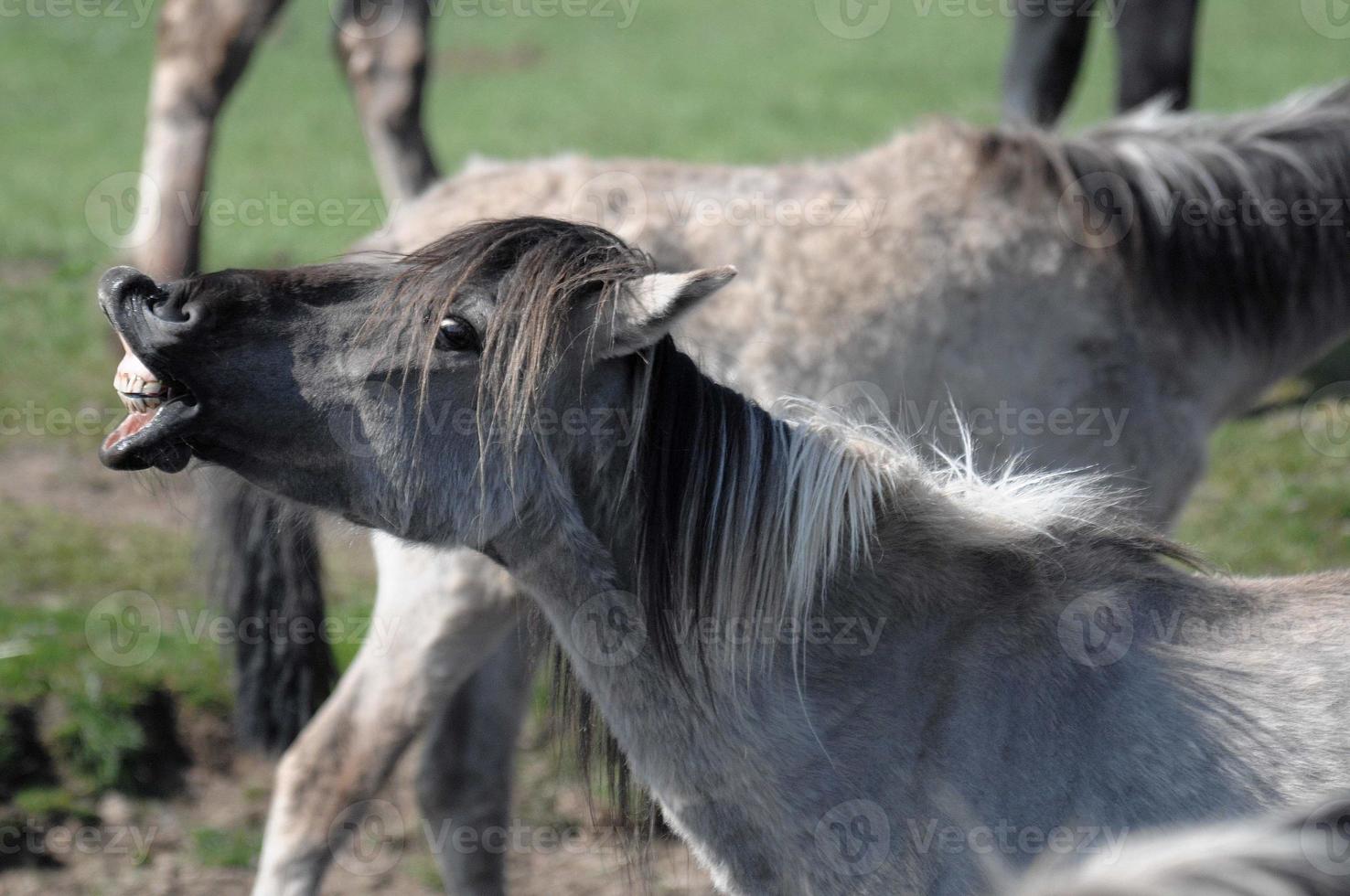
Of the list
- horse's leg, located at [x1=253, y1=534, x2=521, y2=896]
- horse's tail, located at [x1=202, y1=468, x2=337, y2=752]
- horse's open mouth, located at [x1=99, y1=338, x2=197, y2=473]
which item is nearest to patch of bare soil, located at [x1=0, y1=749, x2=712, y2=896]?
horse's tail, located at [x1=202, y1=468, x2=337, y2=752]

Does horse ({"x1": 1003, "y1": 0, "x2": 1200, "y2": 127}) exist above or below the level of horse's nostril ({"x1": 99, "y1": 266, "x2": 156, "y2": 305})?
above

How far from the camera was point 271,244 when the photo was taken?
11078 mm

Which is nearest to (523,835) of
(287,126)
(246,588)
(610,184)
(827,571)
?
(246,588)

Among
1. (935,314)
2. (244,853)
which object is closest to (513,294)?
(935,314)

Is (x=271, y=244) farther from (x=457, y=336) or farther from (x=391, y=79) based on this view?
(x=457, y=336)

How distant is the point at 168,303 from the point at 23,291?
792 centimetres

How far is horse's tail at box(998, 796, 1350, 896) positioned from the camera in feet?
4.60

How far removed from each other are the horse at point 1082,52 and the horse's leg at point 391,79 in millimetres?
2519

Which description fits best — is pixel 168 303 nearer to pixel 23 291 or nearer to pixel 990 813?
pixel 990 813

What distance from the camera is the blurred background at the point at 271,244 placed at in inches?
172

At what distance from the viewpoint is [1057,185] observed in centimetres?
421

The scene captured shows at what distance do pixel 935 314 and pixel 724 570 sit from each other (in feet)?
5.79

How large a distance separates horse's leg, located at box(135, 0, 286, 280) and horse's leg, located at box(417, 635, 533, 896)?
228cm

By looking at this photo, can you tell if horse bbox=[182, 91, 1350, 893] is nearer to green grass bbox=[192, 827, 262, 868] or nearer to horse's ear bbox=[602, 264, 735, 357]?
green grass bbox=[192, 827, 262, 868]
